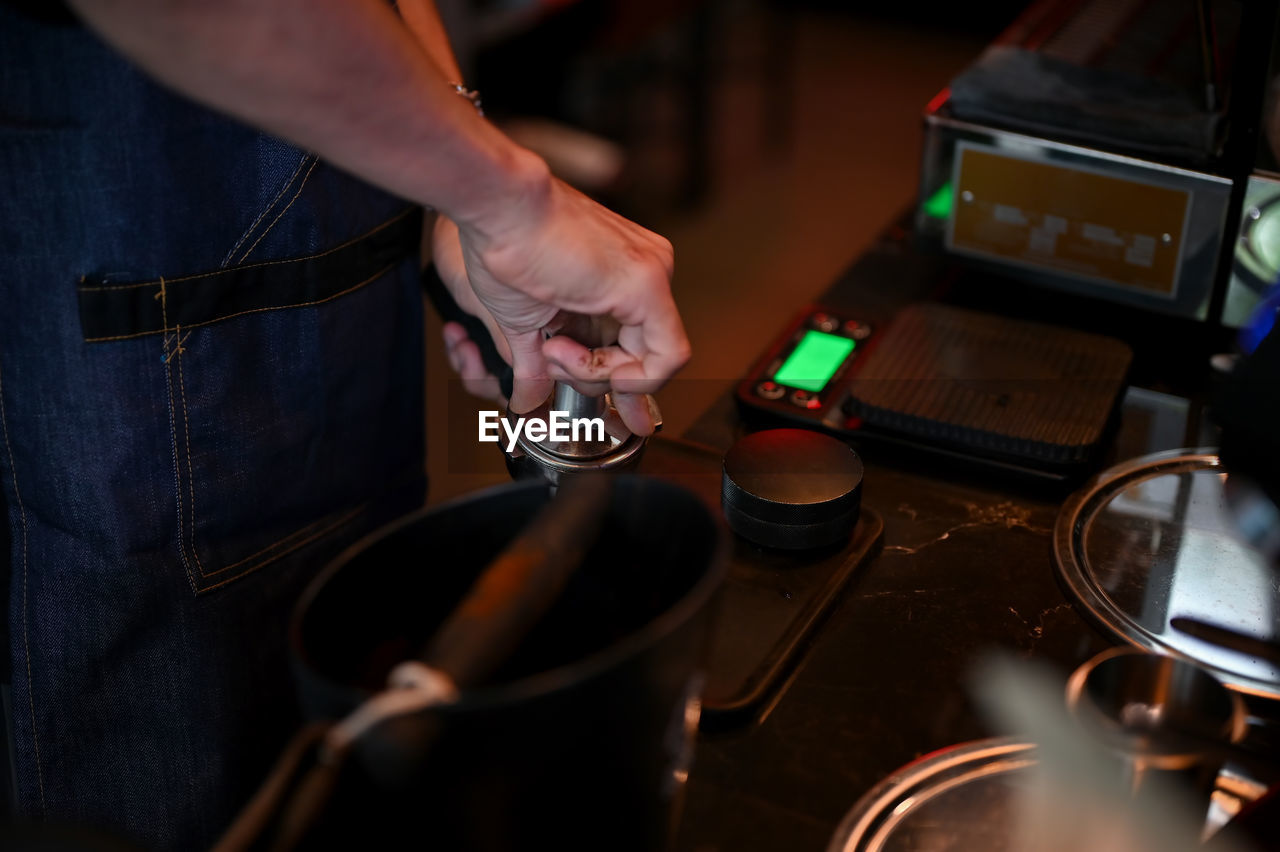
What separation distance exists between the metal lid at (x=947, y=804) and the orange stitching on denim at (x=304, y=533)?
1.78 feet

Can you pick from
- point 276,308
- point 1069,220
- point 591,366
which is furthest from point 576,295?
point 1069,220

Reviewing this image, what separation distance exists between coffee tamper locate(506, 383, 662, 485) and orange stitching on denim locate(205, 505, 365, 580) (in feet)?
0.89

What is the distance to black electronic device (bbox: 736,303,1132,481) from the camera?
885mm

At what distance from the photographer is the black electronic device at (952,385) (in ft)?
2.90

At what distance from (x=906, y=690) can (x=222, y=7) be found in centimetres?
52

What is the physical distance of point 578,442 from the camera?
2.57 feet

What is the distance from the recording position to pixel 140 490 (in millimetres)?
865

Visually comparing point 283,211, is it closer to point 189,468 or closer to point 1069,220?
point 189,468

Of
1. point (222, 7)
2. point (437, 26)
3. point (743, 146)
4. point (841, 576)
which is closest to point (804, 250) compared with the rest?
point (743, 146)

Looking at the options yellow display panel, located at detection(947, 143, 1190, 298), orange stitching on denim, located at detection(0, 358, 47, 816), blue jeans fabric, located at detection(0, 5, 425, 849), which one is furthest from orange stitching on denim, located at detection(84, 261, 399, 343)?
yellow display panel, located at detection(947, 143, 1190, 298)

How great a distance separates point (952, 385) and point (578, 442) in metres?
0.33

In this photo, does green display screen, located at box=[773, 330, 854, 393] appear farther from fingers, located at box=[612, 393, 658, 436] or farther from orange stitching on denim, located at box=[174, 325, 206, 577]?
orange stitching on denim, located at box=[174, 325, 206, 577]

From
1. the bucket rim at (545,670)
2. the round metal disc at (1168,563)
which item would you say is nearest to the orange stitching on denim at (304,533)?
the bucket rim at (545,670)

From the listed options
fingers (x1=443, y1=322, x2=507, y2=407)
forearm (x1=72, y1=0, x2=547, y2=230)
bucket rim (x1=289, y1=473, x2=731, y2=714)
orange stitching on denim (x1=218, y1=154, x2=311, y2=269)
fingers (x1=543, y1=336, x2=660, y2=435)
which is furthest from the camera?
fingers (x1=443, y1=322, x2=507, y2=407)
